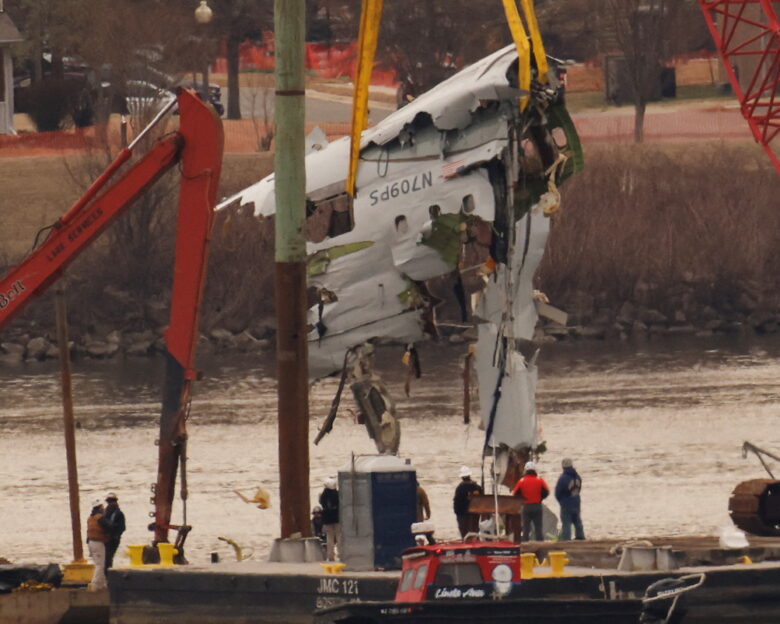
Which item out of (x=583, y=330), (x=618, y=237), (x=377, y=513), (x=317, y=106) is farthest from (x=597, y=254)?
(x=377, y=513)

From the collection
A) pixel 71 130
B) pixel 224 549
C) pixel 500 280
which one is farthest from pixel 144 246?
pixel 500 280

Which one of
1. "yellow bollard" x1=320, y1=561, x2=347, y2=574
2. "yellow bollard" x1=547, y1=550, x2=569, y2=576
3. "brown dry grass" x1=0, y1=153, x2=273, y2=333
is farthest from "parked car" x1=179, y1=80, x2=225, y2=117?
"yellow bollard" x1=547, y1=550, x2=569, y2=576

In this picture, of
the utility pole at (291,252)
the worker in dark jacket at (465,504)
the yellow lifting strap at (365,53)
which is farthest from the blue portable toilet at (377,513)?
the yellow lifting strap at (365,53)

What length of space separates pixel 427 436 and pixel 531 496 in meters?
28.0

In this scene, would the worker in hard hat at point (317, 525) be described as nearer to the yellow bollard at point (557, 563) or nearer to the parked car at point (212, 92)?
the yellow bollard at point (557, 563)

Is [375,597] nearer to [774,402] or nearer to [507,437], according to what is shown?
[507,437]

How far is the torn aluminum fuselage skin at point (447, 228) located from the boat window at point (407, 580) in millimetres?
7802

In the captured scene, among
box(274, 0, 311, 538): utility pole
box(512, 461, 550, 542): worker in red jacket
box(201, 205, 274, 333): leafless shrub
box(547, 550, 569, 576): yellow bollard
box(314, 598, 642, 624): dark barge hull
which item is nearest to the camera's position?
box(314, 598, 642, 624): dark barge hull

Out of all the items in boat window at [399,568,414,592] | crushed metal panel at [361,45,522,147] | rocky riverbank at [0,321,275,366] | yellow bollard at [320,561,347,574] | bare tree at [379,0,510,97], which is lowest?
rocky riverbank at [0,321,275,366]

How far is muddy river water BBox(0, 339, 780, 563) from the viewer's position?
4872 centimetres

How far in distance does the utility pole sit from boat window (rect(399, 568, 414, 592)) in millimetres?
3686

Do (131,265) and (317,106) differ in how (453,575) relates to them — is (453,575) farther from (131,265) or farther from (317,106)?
(317,106)

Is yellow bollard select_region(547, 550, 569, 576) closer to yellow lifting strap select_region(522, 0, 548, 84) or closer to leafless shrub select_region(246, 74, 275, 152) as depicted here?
yellow lifting strap select_region(522, 0, 548, 84)

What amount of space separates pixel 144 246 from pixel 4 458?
32447 mm
